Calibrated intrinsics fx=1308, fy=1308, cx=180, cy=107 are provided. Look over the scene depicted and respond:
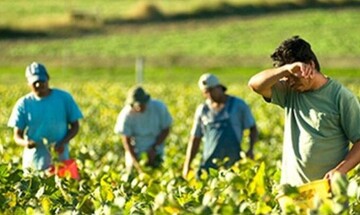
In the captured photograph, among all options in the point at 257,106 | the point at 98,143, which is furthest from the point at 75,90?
the point at 98,143

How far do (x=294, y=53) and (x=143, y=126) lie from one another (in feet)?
19.2

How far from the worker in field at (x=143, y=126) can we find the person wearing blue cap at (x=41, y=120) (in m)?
1.56

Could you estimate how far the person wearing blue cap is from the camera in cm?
1069

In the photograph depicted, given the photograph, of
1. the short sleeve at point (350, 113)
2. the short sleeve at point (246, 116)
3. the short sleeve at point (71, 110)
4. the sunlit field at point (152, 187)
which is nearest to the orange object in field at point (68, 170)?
the sunlit field at point (152, 187)

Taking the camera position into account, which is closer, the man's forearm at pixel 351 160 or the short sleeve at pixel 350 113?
the man's forearm at pixel 351 160

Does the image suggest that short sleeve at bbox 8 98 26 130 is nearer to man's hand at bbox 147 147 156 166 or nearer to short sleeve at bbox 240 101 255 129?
man's hand at bbox 147 147 156 166

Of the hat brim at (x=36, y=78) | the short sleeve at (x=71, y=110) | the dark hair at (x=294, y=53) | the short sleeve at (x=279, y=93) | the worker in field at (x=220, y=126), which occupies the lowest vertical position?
the worker in field at (x=220, y=126)

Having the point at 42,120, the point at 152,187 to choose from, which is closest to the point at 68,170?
the point at 42,120

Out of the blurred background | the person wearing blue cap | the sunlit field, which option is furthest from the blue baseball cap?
the blurred background

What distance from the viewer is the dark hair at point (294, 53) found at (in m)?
6.84

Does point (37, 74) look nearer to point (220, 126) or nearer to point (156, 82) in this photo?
point (220, 126)

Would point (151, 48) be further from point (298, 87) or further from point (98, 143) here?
point (298, 87)

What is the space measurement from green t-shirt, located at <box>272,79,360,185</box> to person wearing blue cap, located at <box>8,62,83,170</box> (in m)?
3.87

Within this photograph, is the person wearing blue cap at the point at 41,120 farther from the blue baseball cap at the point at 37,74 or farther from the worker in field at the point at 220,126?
the worker in field at the point at 220,126
